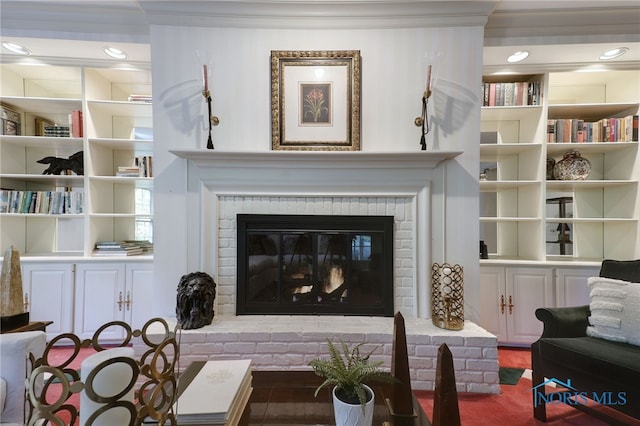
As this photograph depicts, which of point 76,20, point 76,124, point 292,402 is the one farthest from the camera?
point 76,124

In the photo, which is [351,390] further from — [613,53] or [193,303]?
[613,53]

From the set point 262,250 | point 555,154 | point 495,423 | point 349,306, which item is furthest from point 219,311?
point 555,154

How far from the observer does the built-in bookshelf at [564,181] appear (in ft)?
8.16

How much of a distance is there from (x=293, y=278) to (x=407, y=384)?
1.26m

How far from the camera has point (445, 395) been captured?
0.87 m

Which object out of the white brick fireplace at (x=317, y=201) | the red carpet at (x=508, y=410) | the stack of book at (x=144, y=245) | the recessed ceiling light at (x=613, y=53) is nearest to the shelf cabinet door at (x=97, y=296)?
the stack of book at (x=144, y=245)

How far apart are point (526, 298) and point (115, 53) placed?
13.7ft

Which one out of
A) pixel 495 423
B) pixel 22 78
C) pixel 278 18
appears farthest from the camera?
pixel 22 78

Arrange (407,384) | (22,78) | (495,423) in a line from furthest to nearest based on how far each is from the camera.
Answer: (22,78), (495,423), (407,384)

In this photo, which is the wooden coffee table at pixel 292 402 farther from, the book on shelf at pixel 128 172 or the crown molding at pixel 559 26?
the crown molding at pixel 559 26

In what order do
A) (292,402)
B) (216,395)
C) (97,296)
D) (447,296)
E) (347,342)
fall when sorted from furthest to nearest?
(97,296) < (447,296) < (347,342) < (292,402) < (216,395)

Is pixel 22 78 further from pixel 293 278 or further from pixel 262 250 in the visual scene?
pixel 293 278

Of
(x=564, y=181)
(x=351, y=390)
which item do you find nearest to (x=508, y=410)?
(x=351, y=390)

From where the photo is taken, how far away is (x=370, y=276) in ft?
7.23
